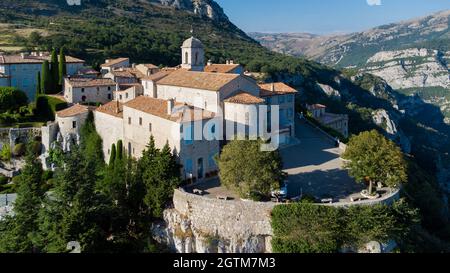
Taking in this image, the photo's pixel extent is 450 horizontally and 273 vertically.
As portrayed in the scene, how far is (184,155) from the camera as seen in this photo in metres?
35.7

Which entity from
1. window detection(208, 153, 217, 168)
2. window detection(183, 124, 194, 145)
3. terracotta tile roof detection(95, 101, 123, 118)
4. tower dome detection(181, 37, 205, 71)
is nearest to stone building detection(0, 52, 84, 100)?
terracotta tile roof detection(95, 101, 123, 118)

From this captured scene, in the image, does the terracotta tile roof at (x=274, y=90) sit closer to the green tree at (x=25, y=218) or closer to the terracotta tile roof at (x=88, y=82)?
the terracotta tile roof at (x=88, y=82)

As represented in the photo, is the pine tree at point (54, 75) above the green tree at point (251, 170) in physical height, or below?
above

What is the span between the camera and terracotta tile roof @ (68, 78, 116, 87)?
5374 centimetres

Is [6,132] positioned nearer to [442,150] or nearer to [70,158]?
[70,158]

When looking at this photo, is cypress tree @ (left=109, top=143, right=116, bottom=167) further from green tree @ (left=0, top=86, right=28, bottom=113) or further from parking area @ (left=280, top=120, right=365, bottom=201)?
green tree @ (left=0, top=86, right=28, bottom=113)

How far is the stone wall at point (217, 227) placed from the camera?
30.8 m

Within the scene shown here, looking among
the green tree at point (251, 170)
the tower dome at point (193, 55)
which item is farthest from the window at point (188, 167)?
the tower dome at point (193, 55)

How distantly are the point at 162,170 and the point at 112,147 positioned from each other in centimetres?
1034

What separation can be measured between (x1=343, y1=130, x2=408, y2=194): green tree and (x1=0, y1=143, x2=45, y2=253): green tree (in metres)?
22.9

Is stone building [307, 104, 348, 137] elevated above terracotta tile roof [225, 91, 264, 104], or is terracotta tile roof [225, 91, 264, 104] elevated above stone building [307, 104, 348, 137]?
terracotta tile roof [225, 91, 264, 104]

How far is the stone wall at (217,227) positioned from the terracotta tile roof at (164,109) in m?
6.46

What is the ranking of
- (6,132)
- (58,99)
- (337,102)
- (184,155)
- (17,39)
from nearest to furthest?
1. (184,155)
2. (6,132)
3. (58,99)
4. (17,39)
5. (337,102)

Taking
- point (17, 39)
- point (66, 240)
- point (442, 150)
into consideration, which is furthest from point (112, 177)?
point (442, 150)
